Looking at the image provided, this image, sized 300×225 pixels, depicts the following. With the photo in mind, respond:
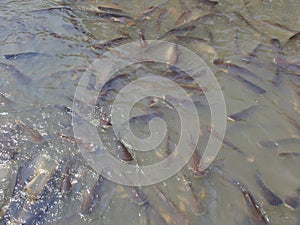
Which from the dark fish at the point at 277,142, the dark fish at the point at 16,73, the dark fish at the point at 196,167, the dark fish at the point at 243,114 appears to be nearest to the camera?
the dark fish at the point at 196,167

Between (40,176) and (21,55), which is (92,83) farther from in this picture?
(40,176)

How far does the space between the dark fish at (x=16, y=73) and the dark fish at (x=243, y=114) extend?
328cm

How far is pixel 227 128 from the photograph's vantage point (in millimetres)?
4820

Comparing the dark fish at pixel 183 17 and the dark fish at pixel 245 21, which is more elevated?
the dark fish at pixel 245 21

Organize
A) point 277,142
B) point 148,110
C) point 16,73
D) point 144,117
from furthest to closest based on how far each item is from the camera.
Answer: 1. point 16,73
2. point 148,110
3. point 144,117
4. point 277,142

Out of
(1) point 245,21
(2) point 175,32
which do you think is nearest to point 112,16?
(2) point 175,32

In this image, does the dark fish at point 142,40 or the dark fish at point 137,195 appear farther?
the dark fish at point 142,40

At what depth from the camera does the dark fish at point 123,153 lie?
445 centimetres

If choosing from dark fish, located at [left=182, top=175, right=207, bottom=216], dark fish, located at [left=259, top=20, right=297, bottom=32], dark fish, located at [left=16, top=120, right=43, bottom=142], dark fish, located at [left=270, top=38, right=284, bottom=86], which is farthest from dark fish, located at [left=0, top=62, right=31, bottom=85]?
dark fish, located at [left=259, top=20, right=297, bottom=32]

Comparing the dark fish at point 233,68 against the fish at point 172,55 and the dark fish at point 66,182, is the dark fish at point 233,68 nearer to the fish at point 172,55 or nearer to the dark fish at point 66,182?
the fish at point 172,55

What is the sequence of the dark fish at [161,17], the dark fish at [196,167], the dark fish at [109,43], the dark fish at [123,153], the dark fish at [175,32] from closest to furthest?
the dark fish at [196,167], the dark fish at [123,153], the dark fish at [109,43], the dark fish at [175,32], the dark fish at [161,17]

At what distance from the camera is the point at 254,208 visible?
3916mm

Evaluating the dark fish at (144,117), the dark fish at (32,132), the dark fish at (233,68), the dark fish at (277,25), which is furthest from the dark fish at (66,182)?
the dark fish at (277,25)

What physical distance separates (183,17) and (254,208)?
177 inches
